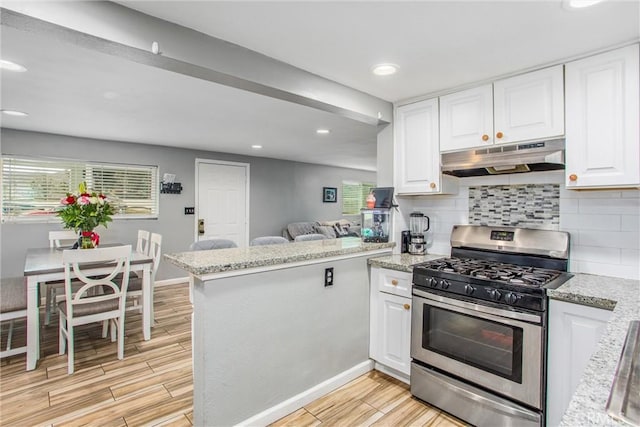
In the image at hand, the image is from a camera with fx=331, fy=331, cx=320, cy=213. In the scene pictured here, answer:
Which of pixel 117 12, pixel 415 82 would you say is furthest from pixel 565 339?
pixel 117 12

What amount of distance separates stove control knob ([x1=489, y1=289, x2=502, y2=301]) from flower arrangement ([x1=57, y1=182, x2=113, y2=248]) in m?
3.39

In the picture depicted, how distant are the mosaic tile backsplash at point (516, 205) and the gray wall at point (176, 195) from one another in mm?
4482

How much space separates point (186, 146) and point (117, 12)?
4.05 metres

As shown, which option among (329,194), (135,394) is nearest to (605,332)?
(135,394)

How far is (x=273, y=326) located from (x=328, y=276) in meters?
0.51

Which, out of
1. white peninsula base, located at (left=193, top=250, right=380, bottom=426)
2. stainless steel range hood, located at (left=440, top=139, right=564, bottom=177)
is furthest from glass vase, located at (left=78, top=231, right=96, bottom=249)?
stainless steel range hood, located at (left=440, top=139, right=564, bottom=177)

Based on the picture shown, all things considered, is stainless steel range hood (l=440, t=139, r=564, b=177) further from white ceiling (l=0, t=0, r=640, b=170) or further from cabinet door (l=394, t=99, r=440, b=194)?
white ceiling (l=0, t=0, r=640, b=170)

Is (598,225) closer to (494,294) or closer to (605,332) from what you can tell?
(494,294)

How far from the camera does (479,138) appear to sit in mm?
2301

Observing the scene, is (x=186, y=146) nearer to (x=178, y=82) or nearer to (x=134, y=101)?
(x=134, y=101)

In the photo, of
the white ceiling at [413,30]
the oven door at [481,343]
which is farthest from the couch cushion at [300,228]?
the white ceiling at [413,30]

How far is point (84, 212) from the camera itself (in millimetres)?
3109

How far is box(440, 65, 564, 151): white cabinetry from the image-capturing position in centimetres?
200

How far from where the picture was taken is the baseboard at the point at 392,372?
2.44m
